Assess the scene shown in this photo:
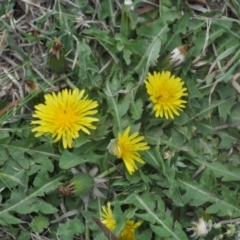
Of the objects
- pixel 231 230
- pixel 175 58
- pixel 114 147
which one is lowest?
pixel 231 230

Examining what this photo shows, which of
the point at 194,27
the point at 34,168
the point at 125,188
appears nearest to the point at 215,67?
the point at 194,27

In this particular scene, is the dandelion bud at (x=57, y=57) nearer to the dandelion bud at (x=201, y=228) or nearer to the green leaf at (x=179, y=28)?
the green leaf at (x=179, y=28)

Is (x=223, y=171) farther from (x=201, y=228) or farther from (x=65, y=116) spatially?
(x=65, y=116)

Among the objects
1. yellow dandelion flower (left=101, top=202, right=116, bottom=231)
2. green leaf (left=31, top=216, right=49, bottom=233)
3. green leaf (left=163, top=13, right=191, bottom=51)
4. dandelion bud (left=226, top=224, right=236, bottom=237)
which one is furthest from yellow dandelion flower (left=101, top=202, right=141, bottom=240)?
green leaf (left=163, top=13, right=191, bottom=51)

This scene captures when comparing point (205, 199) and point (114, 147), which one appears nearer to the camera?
point (114, 147)

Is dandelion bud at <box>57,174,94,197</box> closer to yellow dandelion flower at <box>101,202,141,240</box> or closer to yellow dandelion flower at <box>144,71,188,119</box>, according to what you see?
yellow dandelion flower at <box>101,202,141,240</box>

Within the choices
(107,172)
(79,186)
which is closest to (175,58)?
(107,172)
